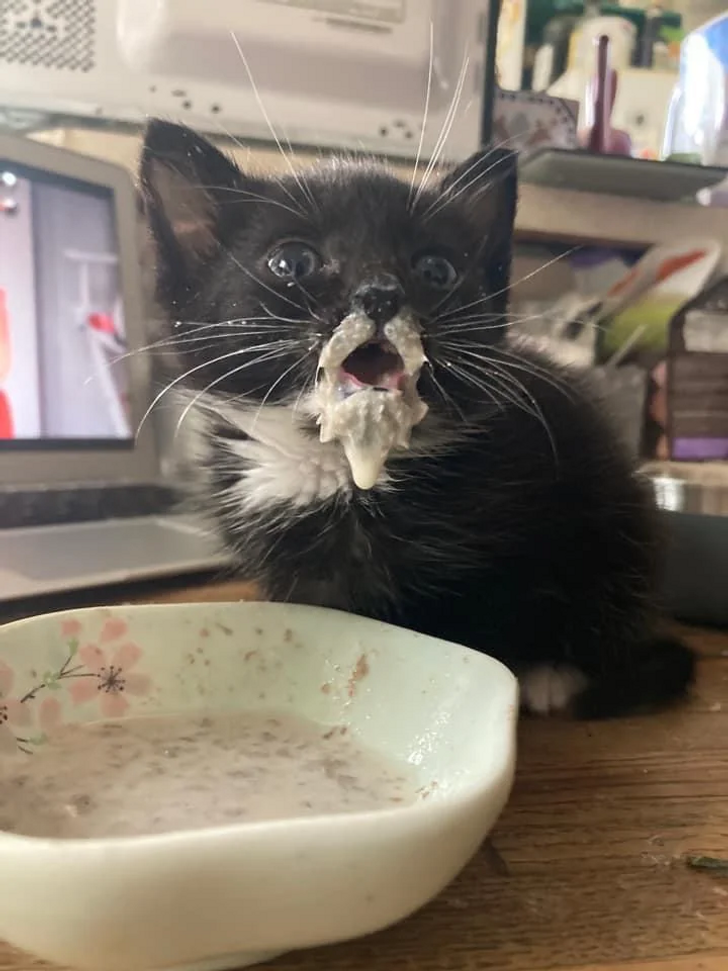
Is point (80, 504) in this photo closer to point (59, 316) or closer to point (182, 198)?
point (59, 316)

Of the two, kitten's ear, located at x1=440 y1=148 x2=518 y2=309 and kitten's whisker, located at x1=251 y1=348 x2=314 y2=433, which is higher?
kitten's ear, located at x1=440 y1=148 x2=518 y2=309

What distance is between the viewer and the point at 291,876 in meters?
0.29

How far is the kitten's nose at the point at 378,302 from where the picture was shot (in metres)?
0.49

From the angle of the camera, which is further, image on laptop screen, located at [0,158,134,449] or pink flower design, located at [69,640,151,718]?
image on laptop screen, located at [0,158,134,449]

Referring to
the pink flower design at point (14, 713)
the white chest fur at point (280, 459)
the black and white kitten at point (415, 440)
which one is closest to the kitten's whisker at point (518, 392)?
the black and white kitten at point (415, 440)

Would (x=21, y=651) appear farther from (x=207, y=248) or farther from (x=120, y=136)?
(x=120, y=136)

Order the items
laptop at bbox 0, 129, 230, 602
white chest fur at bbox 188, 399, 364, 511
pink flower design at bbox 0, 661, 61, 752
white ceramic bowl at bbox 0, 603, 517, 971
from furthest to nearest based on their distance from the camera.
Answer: laptop at bbox 0, 129, 230, 602 < white chest fur at bbox 188, 399, 364, 511 < pink flower design at bbox 0, 661, 61, 752 < white ceramic bowl at bbox 0, 603, 517, 971

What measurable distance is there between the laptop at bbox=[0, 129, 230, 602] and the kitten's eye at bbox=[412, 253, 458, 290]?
0.58 meters

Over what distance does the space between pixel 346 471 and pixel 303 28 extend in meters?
0.77

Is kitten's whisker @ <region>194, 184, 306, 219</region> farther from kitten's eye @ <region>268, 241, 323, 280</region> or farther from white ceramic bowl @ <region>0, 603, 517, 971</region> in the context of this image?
white ceramic bowl @ <region>0, 603, 517, 971</region>

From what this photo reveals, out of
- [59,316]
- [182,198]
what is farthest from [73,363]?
[182,198]

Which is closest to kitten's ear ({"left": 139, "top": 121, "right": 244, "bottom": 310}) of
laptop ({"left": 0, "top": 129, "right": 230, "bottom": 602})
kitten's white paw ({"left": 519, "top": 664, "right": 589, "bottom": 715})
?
kitten's white paw ({"left": 519, "top": 664, "right": 589, "bottom": 715})

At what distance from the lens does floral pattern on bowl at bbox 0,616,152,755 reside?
0.50 meters

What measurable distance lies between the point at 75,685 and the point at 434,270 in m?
→ 0.35
